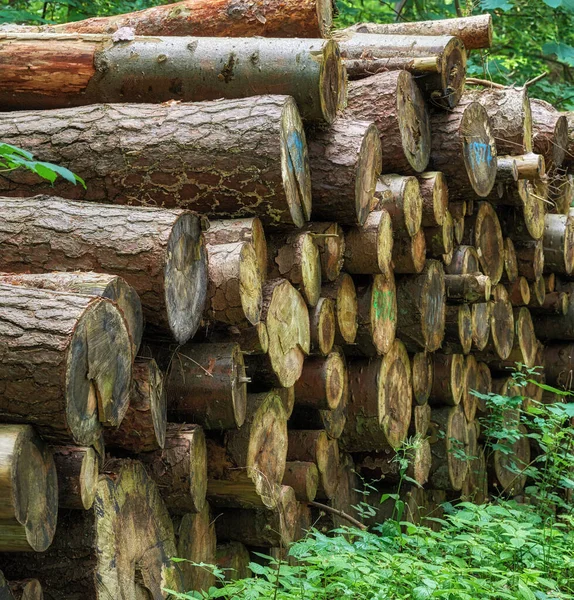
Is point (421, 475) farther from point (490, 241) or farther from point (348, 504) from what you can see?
point (490, 241)

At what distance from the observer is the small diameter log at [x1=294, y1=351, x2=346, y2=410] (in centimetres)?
429

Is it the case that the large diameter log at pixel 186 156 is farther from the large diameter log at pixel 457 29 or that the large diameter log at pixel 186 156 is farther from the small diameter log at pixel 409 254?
the large diameter log at pixel 457 29

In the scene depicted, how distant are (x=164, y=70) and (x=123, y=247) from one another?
1.29 meters

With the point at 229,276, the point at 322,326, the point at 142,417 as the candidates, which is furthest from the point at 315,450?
the point at 142,417

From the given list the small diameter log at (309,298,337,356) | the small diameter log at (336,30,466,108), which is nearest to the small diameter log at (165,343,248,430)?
the small diameter log at (309,298,337,356)

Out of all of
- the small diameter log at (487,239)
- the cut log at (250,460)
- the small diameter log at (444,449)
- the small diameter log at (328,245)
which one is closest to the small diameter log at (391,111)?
the small diameter log at (328,245)

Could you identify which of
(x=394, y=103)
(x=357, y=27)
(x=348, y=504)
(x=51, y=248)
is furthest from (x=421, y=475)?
(x=51, y=248)

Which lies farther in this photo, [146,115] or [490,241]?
[490,241]

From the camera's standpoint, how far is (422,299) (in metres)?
4.97

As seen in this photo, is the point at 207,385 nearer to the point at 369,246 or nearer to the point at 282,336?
the point at 282,336

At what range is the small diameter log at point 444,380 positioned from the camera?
5797mm

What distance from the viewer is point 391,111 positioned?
4438 mm

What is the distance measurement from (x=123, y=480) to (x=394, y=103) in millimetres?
2395

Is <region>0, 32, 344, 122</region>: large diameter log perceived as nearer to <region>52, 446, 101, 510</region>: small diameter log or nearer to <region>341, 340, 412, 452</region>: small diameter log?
<region>341, 340, 412, 452</region>: small diameter log
